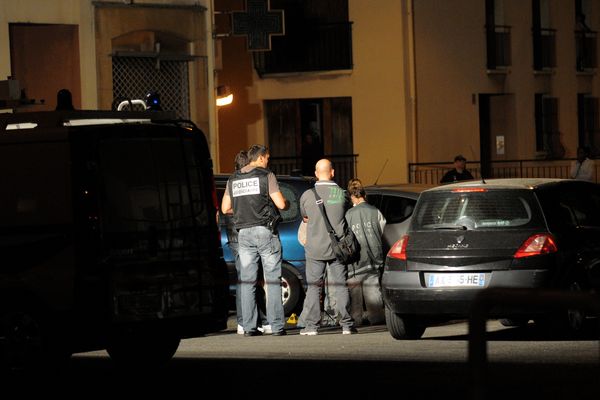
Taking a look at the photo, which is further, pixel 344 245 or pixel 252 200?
pixel 344 245

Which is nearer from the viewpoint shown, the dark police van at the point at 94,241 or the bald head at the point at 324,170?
the dark police van at the point at 94,241

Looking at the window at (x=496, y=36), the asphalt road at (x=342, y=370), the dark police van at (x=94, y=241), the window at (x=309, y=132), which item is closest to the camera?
the asphalt road at (x=342, y=370)

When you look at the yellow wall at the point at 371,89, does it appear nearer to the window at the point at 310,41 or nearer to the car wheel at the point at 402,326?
the window at the point at 310,41

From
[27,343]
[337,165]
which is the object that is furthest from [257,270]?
[337,165]

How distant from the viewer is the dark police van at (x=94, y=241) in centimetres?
1166

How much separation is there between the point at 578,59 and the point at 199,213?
30.4 meters

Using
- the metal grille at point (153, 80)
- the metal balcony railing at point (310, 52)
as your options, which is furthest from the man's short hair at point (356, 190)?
the metal balcony railing at point (310, 52)

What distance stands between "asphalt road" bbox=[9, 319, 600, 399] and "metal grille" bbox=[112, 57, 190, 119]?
1132 centimetres

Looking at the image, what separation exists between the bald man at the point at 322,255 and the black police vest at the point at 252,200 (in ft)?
1.79

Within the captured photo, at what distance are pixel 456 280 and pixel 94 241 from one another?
4.05m

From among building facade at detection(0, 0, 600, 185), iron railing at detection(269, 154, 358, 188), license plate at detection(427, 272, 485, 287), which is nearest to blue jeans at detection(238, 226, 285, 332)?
license plate at detection(427, 272, 485, 287)

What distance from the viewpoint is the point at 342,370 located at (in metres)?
12.5

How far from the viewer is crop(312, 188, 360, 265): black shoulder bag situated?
16234 mm

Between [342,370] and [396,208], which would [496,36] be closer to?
[396,208]
